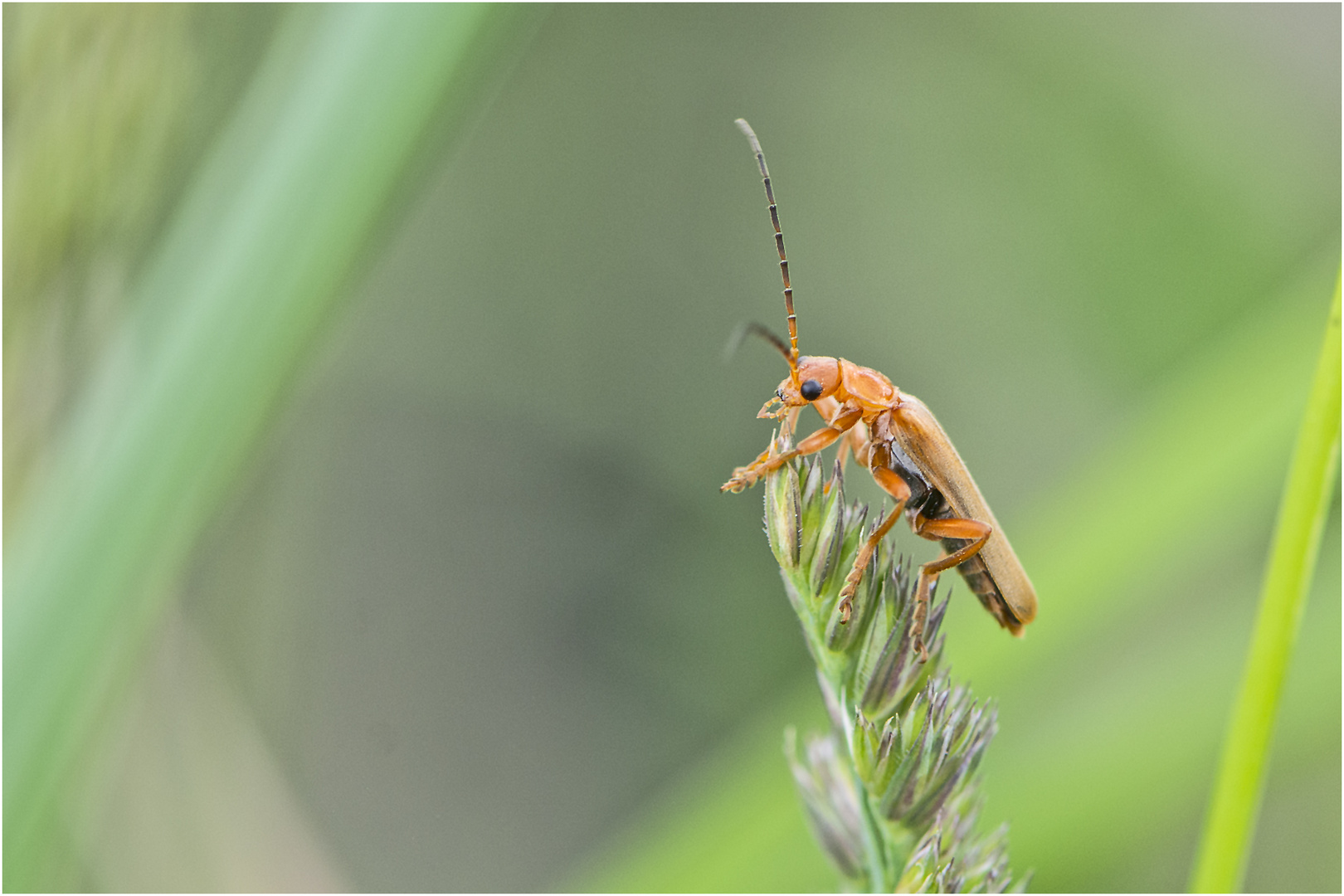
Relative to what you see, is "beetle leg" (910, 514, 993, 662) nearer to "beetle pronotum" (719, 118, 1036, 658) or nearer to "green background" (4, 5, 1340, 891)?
"beetle pronotum" (719, 118, 1036, 658)

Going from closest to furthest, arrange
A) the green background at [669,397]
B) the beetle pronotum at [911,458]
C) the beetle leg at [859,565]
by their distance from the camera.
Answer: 1. the beetle leg at [859,565]
2. the beetle pronotum at [911,458]
3. the green background at [669,397]

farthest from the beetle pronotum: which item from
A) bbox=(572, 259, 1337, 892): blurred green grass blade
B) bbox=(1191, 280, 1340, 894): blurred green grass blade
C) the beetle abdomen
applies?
bbox=(1191, 280, 1340, 894): blurred green grass blade

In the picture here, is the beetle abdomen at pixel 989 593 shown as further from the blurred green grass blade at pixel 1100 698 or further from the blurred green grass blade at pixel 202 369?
the blurred green grass blade at pixel 202 369

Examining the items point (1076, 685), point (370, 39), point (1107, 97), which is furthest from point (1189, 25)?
point (370, 39)

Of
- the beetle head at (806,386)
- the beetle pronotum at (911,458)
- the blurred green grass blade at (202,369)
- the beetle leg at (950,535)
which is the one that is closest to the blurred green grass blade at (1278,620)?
the beetle leg at (950,535)

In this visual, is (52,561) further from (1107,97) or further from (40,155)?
(1107,97)

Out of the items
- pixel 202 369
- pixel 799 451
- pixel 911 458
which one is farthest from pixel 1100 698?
pixel 202 369
